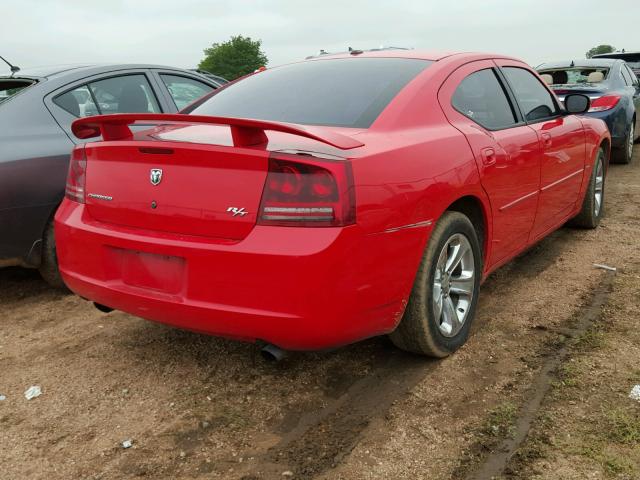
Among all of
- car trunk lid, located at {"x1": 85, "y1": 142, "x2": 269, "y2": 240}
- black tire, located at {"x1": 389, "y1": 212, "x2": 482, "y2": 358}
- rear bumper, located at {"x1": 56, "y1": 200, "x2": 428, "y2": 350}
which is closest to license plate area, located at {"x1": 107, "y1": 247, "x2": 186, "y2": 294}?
rear bumper, located at {"x1": 56, "y1": 200, "x2": 428, "y2": 350}

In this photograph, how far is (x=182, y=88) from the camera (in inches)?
214

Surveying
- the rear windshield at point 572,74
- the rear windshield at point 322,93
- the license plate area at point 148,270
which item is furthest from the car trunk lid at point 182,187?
the rear windshield at point 572,74

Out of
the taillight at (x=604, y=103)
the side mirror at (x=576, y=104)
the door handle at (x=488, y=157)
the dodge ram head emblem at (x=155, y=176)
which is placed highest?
the side mirror at (x=576, y=104)

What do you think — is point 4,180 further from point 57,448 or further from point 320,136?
point 320,136

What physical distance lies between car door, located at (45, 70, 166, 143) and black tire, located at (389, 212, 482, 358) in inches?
100

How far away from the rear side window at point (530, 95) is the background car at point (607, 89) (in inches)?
141

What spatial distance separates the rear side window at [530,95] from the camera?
398 cm

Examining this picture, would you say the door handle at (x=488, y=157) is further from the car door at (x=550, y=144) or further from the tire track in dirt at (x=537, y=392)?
the tire track in dirt at (x=537, y=392)

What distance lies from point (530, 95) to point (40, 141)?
319cm

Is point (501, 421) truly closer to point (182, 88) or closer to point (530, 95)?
point (530, 95)

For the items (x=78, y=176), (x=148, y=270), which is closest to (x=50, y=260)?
(x=78, y=176)

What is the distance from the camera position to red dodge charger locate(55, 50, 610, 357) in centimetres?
233

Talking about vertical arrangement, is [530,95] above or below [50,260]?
above

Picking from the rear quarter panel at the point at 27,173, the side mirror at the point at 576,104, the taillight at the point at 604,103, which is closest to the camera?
the rear quarter panel at the point at 27,173
